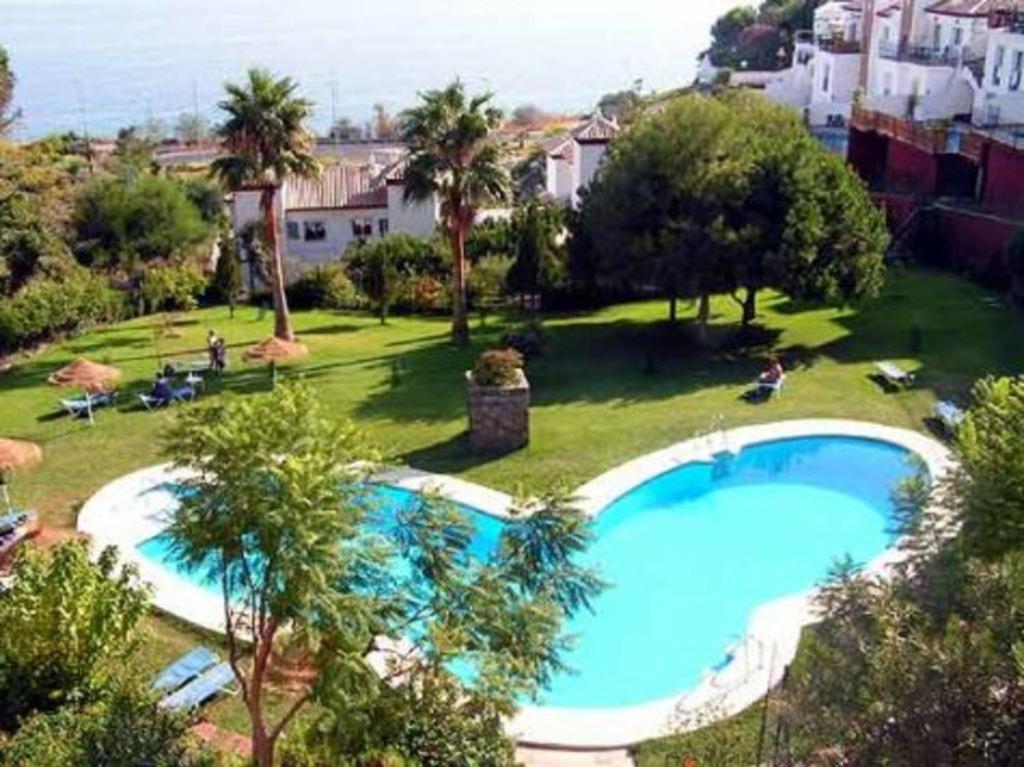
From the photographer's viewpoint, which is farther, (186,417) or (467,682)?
(467,682)

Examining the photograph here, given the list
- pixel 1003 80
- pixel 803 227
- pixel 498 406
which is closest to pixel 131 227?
pixel 498 406

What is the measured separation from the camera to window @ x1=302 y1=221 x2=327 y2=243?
50688 mm

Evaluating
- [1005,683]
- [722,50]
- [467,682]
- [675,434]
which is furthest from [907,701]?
[722,50]

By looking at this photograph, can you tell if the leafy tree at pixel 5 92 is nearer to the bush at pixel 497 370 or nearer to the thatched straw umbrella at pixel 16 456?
the thatched straw umbrella at pixel 16 456

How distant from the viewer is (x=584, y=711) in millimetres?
16750

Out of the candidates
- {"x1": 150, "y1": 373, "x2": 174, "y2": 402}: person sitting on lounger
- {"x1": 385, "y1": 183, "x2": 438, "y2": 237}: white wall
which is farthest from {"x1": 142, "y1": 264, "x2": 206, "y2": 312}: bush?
{"x1": 150, "y1": 373, "x2": 174, "y2": 402}: person sitting on lounger

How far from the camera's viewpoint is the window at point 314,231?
A: 5069 cm

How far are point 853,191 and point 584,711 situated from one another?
21.0 m

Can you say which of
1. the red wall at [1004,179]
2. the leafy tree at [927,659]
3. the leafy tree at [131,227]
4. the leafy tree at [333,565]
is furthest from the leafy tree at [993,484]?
the leafy tree at [131,227]

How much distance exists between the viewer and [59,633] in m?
14.2

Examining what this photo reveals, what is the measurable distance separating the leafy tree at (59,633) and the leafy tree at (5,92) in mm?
34444

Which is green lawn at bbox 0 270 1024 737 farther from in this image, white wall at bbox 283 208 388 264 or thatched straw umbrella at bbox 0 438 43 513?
white wall at bbox 283 208 388 264

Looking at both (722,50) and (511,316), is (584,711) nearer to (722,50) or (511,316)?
(511,316)

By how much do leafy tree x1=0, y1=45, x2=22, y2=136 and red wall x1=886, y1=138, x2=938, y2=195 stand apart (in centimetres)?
3536
